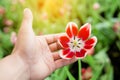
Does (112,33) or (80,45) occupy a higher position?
(80,45)

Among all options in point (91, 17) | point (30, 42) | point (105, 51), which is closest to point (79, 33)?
point (30, 42)

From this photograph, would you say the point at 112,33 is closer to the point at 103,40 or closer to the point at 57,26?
the point at 103,40

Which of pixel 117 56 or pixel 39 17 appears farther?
pixel 39 17

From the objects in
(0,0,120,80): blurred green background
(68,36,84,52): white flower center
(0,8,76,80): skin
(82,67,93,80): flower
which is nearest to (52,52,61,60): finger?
(0,8,76,80): skin

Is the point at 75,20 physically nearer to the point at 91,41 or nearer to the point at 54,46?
the point at 54,46

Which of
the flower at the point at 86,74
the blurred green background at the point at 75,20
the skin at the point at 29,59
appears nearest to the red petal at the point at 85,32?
the skin at the point at 29,59

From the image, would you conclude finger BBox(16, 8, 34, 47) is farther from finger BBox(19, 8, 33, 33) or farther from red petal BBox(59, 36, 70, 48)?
red petal BBox(59, 36, 70, 48)
